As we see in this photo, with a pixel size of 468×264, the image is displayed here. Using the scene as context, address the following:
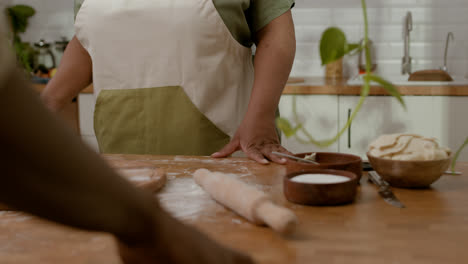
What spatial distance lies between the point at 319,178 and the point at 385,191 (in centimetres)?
11

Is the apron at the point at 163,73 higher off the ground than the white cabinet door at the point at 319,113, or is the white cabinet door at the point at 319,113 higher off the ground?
the apron at the point at 163,73

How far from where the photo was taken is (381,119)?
85.8 inches

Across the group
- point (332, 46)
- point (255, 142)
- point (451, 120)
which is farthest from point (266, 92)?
point (451, 120)

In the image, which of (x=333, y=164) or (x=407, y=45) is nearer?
(x=333, y=164)

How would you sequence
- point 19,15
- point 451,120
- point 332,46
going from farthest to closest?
point 19,15 → point 451,120 → point 332,46

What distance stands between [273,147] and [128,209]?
755 mm

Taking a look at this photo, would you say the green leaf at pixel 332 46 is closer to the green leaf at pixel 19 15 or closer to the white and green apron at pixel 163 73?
the white and green apron at pixel 163 73

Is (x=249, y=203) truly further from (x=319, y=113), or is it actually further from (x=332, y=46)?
(x=319, y=113)

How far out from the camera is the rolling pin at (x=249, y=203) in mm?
601

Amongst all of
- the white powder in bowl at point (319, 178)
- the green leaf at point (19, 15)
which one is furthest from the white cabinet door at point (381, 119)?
the green leaf at point (19, 15)

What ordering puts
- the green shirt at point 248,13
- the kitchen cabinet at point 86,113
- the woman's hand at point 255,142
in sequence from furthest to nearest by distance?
the kitchen cabinet at point 86,113 < the green shirt at point 248,13 < the woman's hand at point 255,142

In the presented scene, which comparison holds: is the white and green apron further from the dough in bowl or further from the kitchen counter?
the kitchen counter

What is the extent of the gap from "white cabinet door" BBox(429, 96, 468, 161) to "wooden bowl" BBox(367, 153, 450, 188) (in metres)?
1.41

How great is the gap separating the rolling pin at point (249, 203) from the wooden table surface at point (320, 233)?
0.05 feet
